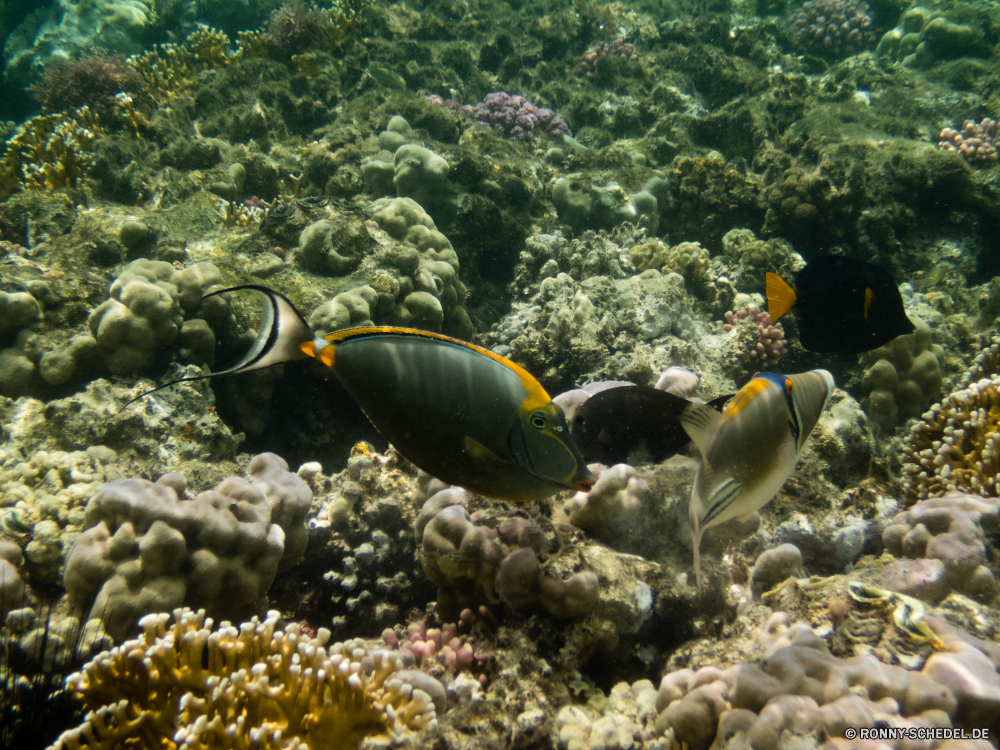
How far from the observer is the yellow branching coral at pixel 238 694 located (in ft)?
5.16

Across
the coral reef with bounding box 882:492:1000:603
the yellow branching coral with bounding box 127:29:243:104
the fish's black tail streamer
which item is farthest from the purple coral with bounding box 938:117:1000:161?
the yellow branching coral with bounding box 127:29:243:104

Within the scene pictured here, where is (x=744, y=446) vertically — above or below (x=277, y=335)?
below

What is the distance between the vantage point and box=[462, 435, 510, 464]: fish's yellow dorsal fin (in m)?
1.38

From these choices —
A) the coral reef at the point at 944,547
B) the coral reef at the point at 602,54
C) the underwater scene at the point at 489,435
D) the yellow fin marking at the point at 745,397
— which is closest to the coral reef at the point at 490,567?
the underwater scene at the point at 489,435

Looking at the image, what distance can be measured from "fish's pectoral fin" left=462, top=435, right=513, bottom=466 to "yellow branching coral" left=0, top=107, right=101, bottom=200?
349 inches

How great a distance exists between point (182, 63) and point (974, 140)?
53.7ft

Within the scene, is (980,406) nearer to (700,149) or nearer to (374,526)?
(374,526)

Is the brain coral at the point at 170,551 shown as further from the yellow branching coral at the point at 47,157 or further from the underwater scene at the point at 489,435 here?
→ the yellow branching coral at the point at 47,157

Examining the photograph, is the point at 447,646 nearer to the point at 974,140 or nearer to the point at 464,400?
the point at 464,400

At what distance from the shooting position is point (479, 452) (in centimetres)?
138

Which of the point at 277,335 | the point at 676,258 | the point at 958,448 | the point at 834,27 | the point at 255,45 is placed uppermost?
the point at 834,27

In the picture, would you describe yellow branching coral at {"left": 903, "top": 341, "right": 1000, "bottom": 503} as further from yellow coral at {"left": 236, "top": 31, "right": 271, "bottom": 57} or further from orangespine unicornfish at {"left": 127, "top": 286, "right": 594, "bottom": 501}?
yellow coral at {"left": 236, "top": 31, "right": 271, "bottom": 57}

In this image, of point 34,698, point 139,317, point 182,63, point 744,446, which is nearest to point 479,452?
point 744,446

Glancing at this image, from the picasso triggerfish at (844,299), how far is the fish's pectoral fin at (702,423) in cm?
237
